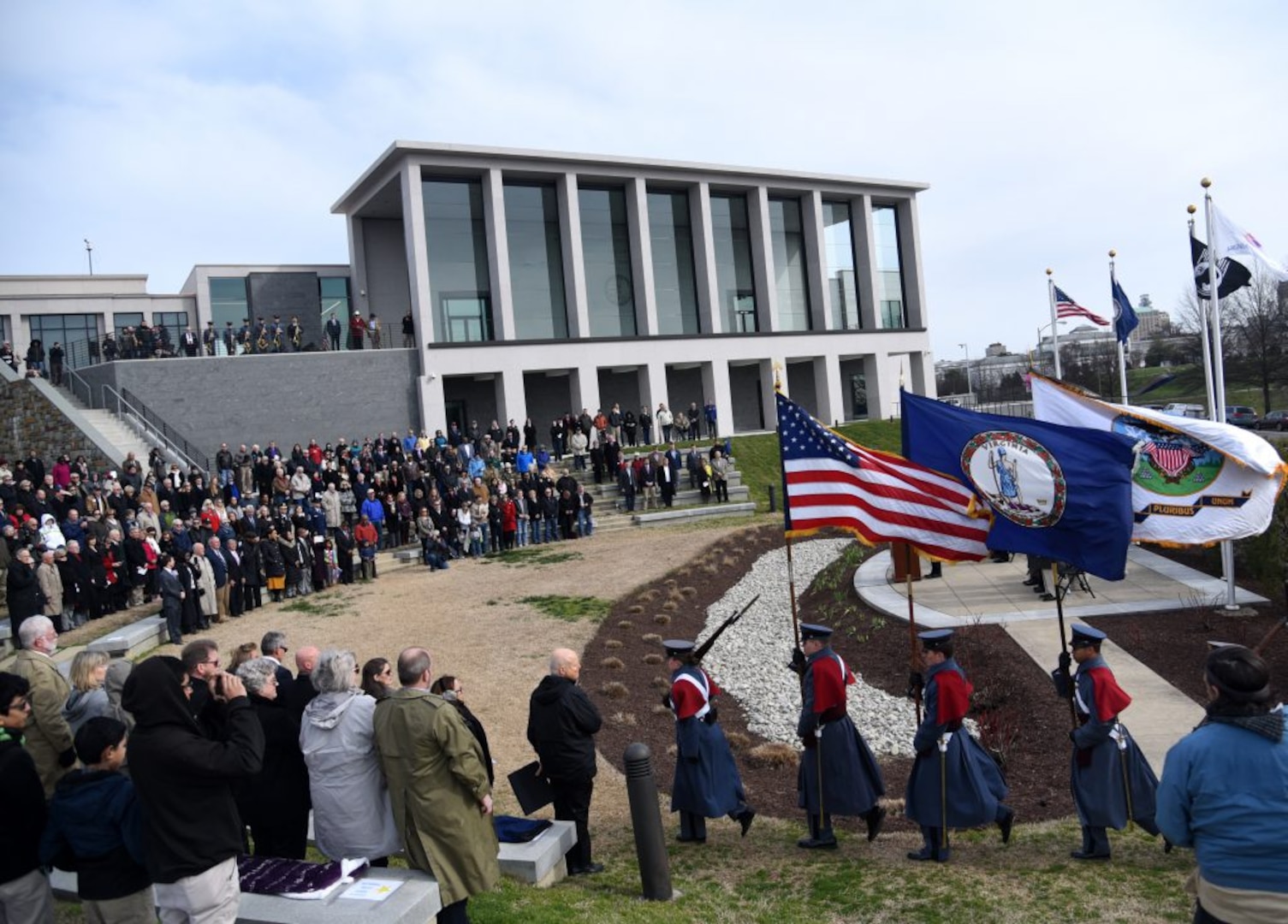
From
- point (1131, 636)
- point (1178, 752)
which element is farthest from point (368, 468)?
point (1178, 752)

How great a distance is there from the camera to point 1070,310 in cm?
2350

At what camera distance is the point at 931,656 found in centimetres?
749

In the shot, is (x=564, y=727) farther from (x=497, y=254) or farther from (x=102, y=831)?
(x=497, y=254)

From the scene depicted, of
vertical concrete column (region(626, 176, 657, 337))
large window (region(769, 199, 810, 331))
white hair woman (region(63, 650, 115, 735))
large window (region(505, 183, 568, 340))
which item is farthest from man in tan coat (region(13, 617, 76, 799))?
large window (region(769, 199, 810, 331))

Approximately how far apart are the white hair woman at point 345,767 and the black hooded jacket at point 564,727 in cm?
157

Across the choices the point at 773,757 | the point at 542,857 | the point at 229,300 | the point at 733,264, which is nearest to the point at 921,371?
the point at 733,264

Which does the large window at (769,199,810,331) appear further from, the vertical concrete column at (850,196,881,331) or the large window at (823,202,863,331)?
the vertical concrete column at (850,196,881,331)

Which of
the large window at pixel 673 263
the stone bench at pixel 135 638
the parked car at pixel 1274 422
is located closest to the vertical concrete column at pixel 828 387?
the large window at pixel 673 263

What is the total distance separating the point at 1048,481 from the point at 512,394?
1309 inches

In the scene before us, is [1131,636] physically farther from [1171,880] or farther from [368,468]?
[368,468]

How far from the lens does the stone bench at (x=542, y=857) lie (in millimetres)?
6801

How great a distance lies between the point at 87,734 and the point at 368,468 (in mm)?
22834

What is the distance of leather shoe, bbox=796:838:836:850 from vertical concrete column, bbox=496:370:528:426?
109 ft

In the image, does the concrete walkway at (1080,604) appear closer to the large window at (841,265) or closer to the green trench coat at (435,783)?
the green trench coat at (435,783)
